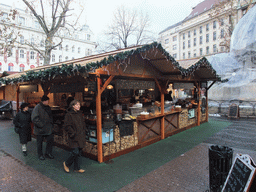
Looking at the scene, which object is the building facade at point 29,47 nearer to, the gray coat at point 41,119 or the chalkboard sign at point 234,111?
the chalkboard sign at point 234,111

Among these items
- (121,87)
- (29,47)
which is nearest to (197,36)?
(29,47)

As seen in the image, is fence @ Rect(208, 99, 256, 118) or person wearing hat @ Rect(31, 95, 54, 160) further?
fence @ Rect(208, 99, 256, 118)

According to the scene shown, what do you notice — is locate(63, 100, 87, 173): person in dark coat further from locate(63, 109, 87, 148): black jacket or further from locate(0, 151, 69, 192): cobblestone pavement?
locate(0, 151, 69, 192): cobblestone pavement

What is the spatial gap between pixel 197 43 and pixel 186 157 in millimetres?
47008

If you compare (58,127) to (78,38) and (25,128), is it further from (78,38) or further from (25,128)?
(78,38)

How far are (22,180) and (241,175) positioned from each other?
4585 mm

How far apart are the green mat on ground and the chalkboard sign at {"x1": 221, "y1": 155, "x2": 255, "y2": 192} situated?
7.11 feet

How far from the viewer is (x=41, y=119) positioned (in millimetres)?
5078

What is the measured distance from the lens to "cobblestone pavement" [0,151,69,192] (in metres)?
3.79

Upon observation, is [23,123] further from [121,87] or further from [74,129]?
[121,87]

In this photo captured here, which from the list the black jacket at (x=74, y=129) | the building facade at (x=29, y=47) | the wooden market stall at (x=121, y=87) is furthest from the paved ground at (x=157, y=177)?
the building facade at (x=29, y=47)

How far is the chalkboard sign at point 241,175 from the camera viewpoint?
7.67ft

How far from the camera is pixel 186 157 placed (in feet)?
18.0

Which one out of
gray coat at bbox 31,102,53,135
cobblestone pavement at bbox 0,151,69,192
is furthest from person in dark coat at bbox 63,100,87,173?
gray coat at bbox 31,102,53,135
